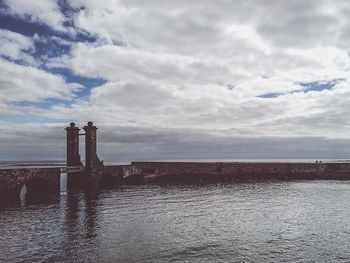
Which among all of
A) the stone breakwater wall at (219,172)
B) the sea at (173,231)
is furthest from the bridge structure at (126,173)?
the sea at (173,231)

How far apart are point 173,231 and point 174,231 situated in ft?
0.18

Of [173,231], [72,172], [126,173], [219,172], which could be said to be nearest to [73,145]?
[72,172]

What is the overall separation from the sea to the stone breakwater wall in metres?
18.2

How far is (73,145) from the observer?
35.5 m

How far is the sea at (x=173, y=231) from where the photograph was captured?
1185 cm

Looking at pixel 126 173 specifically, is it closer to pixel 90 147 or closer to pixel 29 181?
pixel 90 147

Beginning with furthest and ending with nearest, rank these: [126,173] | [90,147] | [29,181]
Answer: [126,173]
[90,147]
[29,181]

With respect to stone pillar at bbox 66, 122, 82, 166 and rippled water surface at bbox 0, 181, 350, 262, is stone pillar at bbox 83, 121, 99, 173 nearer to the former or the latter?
stone pillar at bbox 66, 122, 82, 166

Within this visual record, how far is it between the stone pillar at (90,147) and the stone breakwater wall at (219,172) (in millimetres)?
4225

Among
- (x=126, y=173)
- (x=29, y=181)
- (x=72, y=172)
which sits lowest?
(x=126, y=173)

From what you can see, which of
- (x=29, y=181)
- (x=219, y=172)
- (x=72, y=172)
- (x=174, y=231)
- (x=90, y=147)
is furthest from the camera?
(x=219, y=172)

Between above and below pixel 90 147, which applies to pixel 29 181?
below

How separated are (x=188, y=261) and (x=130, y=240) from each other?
3.77 meters

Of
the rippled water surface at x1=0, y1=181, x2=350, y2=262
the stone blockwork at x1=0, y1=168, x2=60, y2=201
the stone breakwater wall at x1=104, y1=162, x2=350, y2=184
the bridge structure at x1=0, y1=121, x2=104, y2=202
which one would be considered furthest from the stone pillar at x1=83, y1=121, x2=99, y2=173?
the rippled water surface at x1=0, y1=181, x2=350, y2=262
